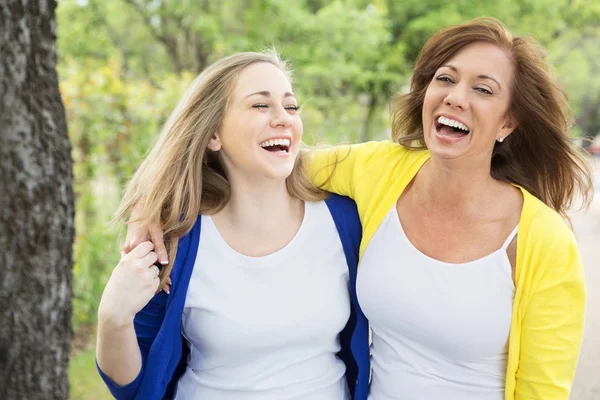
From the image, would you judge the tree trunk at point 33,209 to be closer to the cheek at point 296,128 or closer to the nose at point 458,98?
the cheek at point 296,128

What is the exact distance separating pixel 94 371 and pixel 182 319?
10.1 feet

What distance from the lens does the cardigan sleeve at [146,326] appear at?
2.23 metres

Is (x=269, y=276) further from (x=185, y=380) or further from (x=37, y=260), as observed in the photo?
(x=37, y=260)

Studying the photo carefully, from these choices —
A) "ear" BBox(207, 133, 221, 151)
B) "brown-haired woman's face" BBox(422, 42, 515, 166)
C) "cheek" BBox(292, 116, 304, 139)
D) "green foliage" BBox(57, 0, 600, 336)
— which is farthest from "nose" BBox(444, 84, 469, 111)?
"green foliage" BBox(57, 0, 600, 336)

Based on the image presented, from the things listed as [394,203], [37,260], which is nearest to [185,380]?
[37,260]

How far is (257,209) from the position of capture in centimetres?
243

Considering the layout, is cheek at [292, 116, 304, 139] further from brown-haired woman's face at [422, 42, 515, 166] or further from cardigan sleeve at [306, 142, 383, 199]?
brown-haired woman's face at [422, 42, 515, 166]

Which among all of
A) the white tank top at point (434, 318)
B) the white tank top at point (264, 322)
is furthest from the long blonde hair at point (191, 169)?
the white tank top at point (434, 318)

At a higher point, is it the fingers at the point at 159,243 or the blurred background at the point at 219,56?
the blurred background at the point at 219,56

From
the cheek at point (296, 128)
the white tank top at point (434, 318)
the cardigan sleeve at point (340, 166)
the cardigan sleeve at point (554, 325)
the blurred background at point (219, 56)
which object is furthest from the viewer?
the blurred background at point (219, 56)

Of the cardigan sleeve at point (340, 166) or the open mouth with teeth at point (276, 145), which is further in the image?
the cardigan sleeve at point (340, 166)

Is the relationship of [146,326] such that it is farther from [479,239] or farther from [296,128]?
[479,239]

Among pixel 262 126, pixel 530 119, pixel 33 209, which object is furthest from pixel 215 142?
pixel 530 119

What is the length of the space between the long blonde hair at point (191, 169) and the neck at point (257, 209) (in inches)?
2.2
